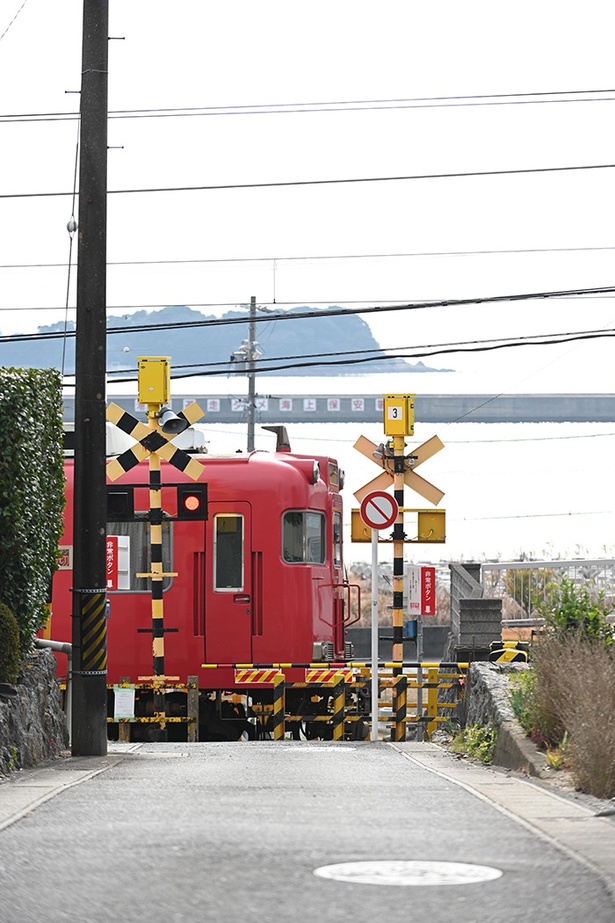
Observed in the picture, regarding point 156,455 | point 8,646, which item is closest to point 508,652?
point 156,455

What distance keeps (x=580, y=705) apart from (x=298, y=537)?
413 inches

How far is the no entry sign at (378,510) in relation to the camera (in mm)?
19859

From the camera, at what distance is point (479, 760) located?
615 inches

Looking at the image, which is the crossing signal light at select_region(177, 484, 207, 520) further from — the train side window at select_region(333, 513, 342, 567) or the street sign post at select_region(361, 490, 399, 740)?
the train side window at select_region(333, 513, 342, 567)

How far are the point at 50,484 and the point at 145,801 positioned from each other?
614 cm

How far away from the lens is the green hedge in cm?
1413

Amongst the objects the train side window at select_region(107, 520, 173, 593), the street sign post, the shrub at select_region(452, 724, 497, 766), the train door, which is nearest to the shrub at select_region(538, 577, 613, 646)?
the shrub at select_region(452, 724, 497, 766)

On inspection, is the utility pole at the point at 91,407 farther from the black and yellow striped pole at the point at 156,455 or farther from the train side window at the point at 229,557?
the train side window at the point at 229,557

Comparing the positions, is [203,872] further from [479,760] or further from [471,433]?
[471,433]

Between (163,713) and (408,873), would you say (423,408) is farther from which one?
(408,873)

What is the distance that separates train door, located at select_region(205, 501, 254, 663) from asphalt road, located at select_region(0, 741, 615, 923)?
31.1ft

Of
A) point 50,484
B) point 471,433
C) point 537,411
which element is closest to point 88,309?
point 50,484

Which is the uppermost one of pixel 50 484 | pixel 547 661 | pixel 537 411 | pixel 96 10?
pixel 537 411

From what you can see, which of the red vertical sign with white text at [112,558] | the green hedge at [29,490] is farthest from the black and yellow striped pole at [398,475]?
the green hedge at [29,490]
